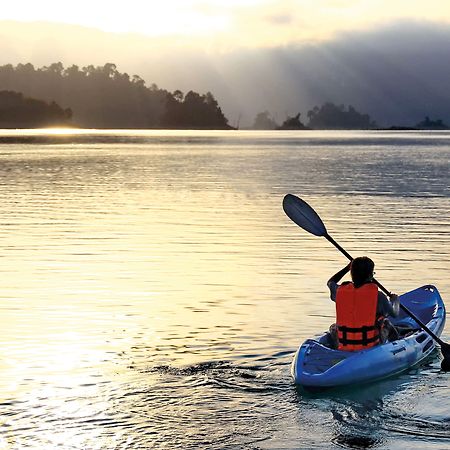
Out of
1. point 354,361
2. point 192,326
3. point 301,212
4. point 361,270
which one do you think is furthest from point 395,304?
point 301,212

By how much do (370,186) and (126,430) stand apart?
4044cm

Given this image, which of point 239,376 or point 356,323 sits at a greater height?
point 356,323

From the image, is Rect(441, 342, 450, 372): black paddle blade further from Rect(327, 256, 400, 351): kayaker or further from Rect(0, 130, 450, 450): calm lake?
Rect(327, 256, 400, 351): kayaker

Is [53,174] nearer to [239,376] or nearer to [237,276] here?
[237,276]

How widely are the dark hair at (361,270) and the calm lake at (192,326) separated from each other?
1274 mm

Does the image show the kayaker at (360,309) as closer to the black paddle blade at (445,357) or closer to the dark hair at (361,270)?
the dark hair at (361,270)

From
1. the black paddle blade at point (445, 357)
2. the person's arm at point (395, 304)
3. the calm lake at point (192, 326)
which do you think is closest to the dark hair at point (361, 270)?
the person's arm at point (395, 304)

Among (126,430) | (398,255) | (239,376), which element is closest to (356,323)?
(239,376)

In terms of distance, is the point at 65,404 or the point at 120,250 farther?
the point at 120,250

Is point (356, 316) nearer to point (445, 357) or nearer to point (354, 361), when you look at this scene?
point (354, 361)

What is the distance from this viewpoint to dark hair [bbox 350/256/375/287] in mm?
12648

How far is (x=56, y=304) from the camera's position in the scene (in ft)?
57.8

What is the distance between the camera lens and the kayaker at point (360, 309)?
41.5 ft

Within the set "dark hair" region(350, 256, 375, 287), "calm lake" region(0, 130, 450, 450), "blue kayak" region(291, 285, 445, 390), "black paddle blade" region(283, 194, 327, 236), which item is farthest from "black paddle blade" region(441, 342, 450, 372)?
"black paddle blade" region(283, 194, 327, 236)
